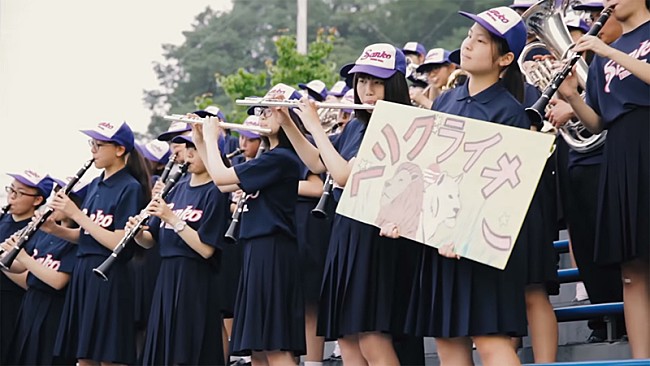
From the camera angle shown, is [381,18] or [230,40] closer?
[230,40]

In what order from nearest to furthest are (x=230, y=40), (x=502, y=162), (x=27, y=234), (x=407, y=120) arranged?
(x=502, y=162)
(x=407, y=120)
(x=27, y=234)
(x=230, y=40)

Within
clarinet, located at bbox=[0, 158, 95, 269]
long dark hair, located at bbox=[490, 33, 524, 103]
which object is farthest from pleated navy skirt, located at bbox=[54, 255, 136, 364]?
long dark hair, located at bbox=[490, 33, 524, 103]

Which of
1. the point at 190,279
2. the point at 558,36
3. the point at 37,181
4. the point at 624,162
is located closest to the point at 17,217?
the point at 37,181

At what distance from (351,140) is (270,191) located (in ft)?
2.64

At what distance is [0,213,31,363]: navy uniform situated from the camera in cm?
991

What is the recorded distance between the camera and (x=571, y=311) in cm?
690

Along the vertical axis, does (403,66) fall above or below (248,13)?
below

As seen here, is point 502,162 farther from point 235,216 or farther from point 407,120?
point 235,216

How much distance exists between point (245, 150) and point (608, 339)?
9.09 ft

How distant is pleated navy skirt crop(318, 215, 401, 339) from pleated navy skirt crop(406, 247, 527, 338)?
0.67m

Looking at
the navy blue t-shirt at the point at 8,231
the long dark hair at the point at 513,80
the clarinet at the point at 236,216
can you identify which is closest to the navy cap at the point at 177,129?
the clarinet at the point at 236,216

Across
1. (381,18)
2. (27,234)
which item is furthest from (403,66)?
(381,18)

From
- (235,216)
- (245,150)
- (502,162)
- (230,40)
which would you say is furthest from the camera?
(230,40)

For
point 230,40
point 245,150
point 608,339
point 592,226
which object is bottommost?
point 608,339
